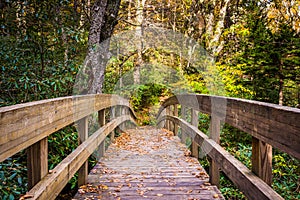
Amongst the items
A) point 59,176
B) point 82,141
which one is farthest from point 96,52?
point 59,176

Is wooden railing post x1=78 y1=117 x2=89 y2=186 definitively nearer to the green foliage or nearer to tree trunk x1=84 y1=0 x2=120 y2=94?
tree trunk x1=84 y1=0 x2=120 y2=94

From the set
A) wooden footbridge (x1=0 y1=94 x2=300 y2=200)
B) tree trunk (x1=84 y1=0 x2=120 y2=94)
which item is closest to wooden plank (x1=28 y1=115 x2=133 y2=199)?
wooden footbridge (x1=0 y1=94 x2=300 y2=200)

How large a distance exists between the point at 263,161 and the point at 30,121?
1490mm

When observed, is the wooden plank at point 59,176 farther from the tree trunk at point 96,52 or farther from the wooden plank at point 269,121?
the tree trunk at point 96,52

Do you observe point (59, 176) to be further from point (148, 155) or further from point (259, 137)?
point (148, 155)

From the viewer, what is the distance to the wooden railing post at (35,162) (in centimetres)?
177

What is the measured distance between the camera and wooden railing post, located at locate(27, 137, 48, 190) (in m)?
1.77

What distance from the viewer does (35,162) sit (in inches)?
70.6

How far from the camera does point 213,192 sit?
2.93 meters

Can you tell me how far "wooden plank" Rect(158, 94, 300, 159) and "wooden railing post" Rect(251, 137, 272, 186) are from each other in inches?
3.3

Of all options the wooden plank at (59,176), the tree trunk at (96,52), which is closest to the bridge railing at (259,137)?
the wooden plank at (59,176)

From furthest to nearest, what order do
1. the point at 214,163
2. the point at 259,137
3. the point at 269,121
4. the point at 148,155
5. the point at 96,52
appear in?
the point at 96,52 < the point at 148,155 < the point at 214,163 < the point at 259,137 < the point at 269,121

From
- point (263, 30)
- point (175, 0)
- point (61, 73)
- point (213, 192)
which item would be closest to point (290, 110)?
point (213, 192)

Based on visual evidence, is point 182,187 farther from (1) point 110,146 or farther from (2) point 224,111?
(1) point 110,146
